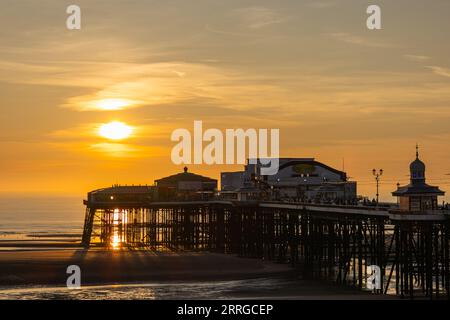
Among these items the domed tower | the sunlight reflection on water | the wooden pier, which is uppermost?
the domed tower

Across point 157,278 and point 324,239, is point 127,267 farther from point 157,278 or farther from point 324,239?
point 324,239

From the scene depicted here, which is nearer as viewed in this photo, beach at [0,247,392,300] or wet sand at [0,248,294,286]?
beach at [0,247,392,300]

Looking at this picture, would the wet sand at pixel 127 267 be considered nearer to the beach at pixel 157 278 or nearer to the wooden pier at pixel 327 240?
the beach at pixel 157 278

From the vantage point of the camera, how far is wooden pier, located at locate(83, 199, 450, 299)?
2488 inches

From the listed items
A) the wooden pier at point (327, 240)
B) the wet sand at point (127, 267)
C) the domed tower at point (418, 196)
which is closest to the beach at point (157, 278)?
the wet sand at point (127, 267)

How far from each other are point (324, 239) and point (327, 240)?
3.69 m

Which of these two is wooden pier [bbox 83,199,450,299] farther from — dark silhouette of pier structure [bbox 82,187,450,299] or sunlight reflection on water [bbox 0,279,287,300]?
sunlight reflection on water [bbox 0,279,287,300]

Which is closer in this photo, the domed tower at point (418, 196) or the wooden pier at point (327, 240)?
the wooden pier at point (327, 240)

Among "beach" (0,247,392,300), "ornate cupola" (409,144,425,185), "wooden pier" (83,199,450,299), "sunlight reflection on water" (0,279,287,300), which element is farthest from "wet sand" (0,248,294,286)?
"ornate cupola" (409,144,425,185)

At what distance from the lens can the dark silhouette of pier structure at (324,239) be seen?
63.2 metres

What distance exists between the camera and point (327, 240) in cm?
8888

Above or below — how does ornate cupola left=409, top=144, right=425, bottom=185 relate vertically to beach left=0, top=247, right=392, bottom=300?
above
